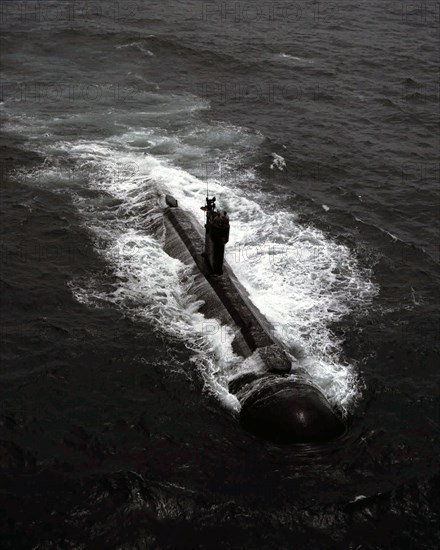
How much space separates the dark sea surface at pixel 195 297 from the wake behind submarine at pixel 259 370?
2.19 feet

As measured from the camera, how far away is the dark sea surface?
2119 cm

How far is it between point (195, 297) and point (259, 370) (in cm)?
646

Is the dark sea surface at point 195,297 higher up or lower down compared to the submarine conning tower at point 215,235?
lower down

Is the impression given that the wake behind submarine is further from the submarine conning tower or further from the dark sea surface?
the dark sea surface

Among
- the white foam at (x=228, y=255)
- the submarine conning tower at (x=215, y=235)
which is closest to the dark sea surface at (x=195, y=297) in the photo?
the white foam at (x=228, y=255)

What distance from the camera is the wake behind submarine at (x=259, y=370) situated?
75.8 feet

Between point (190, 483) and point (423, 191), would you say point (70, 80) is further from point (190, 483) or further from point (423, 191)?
point (190, 483)

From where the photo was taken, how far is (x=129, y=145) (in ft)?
156

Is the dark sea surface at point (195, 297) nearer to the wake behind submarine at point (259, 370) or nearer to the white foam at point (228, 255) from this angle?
the white foam at point (228, 255)

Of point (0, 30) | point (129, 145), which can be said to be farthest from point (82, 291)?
point (0, 30)

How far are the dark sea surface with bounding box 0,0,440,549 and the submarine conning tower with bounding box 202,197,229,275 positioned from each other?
2082 millimetres

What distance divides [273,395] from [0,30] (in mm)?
60233

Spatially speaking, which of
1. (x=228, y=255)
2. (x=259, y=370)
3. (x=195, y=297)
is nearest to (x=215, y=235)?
(x=195, y=297)

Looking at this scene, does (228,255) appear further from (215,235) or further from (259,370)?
(259,370)
